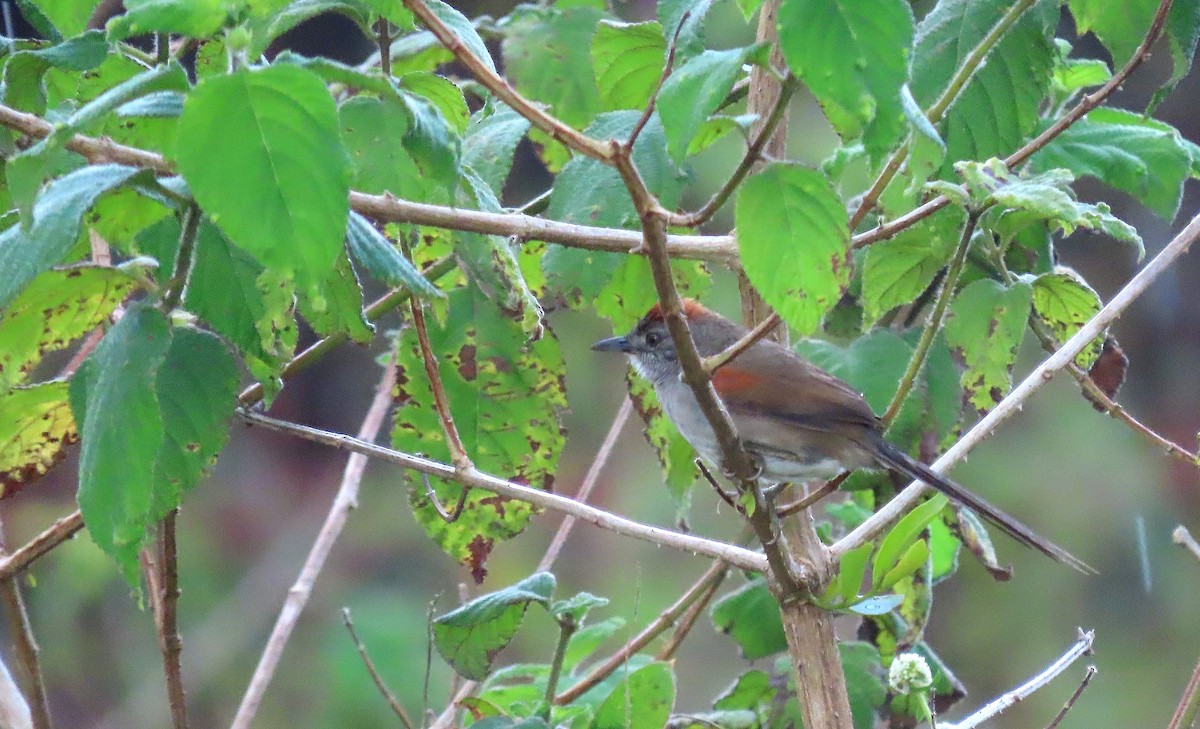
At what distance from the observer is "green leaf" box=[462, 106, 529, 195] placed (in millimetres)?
2127

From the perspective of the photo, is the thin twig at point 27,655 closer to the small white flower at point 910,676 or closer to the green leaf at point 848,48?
the small white flower at point 910,676

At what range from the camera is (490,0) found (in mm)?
7676

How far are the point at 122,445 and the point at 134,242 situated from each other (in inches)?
18.7

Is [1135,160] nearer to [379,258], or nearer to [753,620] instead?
[753,620]

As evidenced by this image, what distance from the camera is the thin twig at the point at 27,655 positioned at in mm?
1922

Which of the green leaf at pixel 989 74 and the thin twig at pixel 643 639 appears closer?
the green leaf at pixel 989 74

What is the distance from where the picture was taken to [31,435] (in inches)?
73.9

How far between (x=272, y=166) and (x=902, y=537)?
1.00 meters

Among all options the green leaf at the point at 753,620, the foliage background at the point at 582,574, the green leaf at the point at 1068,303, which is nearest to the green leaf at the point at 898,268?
the green leaf at the point at 1068,303

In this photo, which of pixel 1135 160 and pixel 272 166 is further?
pixel 1135 160

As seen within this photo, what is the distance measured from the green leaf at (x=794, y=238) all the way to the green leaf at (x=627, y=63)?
2.92 feet

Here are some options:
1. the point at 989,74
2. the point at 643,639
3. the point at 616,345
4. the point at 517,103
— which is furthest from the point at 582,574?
the point at 517,103

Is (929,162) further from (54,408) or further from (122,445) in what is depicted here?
(54,408)

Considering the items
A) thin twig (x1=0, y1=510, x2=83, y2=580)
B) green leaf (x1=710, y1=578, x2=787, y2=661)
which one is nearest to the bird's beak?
green leaf (x1=710, y1=578, x2=787, y2=661)
